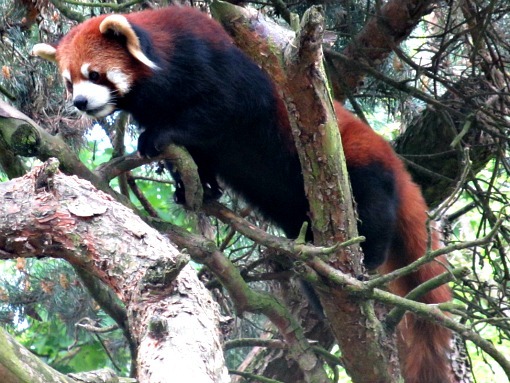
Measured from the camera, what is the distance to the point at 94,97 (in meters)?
2.86

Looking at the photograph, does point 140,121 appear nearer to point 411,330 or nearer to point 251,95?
point 251,95

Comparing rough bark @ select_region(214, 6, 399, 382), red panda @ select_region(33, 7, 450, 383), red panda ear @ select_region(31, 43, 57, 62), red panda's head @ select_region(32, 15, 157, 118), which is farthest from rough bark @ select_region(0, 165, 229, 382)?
red panda ear @ select_region(31, 43, 57, 62)

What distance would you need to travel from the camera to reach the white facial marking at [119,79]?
2.96 m

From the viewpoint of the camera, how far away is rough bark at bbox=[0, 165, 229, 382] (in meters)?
1.49

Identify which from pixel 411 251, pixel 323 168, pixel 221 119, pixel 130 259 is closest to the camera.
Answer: pixel 130 259

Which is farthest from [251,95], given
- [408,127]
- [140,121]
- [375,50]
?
[408,127]

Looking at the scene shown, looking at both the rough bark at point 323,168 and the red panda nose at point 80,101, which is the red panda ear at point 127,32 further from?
the rough bark at point 323,168

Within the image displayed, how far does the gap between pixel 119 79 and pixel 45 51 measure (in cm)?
32

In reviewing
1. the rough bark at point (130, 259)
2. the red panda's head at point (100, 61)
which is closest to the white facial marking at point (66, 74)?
the red panda's head at point (100, 61)

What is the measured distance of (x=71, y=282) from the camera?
356 centimetres

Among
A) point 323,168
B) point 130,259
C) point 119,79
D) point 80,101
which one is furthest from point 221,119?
point 130,259

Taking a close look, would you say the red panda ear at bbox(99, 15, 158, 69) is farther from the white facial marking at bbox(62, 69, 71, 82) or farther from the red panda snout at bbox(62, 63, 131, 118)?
the white facial marking at bbox(62, 69, 71, 82)

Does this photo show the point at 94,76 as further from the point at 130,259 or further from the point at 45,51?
the point at 130,259

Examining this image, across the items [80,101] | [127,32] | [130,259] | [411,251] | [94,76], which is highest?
[127,32]
